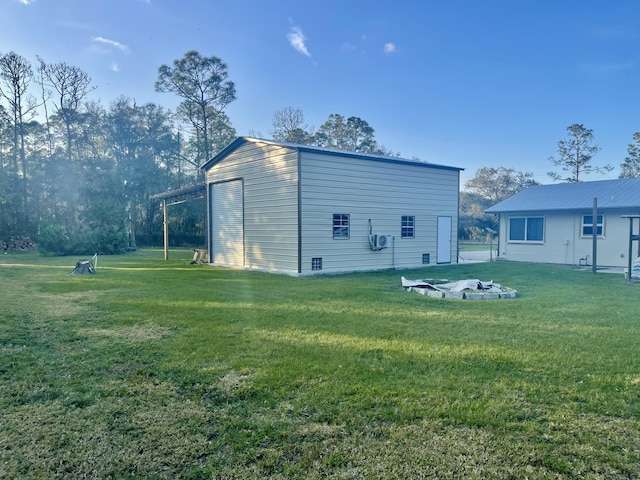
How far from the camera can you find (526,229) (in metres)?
18.0

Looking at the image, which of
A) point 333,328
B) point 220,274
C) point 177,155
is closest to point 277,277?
point 220,274

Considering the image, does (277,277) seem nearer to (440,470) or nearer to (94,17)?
(440,470)

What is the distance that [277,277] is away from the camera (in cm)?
1198

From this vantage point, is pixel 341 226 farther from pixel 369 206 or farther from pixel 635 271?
pixel 635 271

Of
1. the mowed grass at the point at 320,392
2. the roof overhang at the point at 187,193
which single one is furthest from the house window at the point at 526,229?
the roof overhang at the point at 187,193

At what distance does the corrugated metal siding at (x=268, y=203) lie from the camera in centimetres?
1261

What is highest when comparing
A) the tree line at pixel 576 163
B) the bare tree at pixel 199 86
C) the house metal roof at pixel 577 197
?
the bare tree at pixel 199 86

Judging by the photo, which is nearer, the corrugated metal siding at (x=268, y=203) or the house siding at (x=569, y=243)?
the corrugated metal siding at (x=268, y=203)

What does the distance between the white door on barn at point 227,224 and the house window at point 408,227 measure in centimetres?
587

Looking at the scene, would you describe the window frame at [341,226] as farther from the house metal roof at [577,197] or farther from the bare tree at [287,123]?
the bare tree at [287,123]

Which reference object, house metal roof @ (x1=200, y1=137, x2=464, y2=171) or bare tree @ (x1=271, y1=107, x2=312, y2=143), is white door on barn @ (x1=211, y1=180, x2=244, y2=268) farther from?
bare tree @ (x1=271, y1=107, x2=312, y2=143)

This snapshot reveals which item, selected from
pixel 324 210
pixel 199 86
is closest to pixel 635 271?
pixel 324 210

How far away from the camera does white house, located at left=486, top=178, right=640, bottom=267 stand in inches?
593

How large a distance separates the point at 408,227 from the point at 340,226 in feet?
10.4
